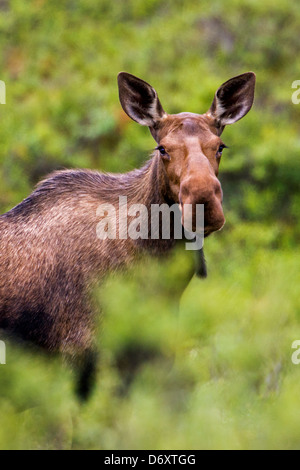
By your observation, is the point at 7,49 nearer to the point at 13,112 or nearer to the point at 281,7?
the point at 13,112

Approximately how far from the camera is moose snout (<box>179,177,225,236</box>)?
464 cm

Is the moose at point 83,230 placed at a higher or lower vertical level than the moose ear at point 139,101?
lower

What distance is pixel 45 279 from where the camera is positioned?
18.1 ft

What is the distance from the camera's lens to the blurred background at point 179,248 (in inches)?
133

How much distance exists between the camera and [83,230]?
18.3ft

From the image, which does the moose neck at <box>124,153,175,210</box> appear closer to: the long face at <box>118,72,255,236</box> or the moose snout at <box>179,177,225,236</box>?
the long face at <box>118,72,255,236</box>

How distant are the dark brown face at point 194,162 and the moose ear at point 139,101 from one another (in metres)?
0.11

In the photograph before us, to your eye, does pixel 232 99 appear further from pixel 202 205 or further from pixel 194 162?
pixel 202 205
